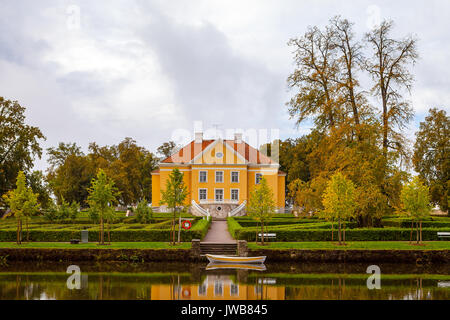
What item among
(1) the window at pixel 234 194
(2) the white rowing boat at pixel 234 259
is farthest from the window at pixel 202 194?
(2) the white rowing boat at pixel 234 259

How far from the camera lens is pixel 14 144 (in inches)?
1508

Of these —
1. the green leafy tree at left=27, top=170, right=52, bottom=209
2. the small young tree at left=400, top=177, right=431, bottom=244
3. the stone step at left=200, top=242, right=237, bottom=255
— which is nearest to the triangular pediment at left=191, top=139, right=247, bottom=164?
the green leafy tree at left=27, top=170, right=52, bottom=209

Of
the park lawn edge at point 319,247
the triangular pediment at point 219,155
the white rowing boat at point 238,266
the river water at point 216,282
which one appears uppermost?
the triangular pediment at point 219,155

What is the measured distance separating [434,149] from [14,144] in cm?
4063

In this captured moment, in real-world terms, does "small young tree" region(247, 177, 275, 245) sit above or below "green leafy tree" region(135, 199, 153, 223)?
above

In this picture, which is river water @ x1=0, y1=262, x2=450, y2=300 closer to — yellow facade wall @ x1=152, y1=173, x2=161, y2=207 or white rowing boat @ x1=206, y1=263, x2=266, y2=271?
white rowing boat @ x1=206, y1=263, x2=266, y2=271

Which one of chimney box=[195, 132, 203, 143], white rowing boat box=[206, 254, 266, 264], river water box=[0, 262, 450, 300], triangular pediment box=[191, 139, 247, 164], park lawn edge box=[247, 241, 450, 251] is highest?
Result: chimney box=[195, 132, 203, 143]

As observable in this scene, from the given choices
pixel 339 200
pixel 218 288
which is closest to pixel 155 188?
pixel 339 200

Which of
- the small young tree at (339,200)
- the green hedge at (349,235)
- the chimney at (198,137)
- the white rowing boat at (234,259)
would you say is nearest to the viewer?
the white rowing boat at (234,259)

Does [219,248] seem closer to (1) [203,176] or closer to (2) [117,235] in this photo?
(2) [117,235]

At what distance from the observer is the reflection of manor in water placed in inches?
429

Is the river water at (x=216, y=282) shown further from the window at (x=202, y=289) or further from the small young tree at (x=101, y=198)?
the small young tree at (x=101, y=198)

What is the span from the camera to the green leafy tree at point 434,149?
133 ft

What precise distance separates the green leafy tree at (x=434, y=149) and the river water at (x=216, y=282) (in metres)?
27.0
